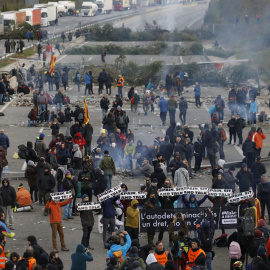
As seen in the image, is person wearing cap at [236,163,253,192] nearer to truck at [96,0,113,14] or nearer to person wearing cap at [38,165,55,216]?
person wearing cap at [38,165,55,216]

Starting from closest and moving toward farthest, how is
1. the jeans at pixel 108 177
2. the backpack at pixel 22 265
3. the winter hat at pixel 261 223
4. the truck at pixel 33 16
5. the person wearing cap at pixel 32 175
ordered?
the backpack at pixel 22 265
the winter hat at pixel 261 223
the person wearing cap at pixel 32 175
the jeans at pixel 108 177
the truck at pixel 33 16

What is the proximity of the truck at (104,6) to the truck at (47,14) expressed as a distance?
15.1 m

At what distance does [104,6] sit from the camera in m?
92.4

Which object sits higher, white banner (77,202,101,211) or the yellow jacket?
white banner (77,202,101,211)

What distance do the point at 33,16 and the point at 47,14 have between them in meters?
7.06

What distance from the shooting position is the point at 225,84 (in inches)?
1665

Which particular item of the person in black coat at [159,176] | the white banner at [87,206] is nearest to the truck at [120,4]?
the person in black coat at [159,176]

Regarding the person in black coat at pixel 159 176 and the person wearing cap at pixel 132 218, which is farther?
the person in black coat at pixel 159 176

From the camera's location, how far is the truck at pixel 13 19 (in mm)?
62906

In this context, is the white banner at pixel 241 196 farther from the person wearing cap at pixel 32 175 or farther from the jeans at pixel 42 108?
the jeans at pixel 42 108

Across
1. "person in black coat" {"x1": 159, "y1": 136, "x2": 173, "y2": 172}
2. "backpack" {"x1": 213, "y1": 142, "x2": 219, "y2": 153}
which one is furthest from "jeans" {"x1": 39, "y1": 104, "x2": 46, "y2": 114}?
"backpack" {"x1": 213, "y1": 142, "x2": 219, "y2": 153}

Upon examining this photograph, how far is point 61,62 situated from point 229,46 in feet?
56.3

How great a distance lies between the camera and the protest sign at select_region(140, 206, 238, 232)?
17109 mm

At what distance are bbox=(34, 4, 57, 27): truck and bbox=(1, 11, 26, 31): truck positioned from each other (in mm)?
8240
